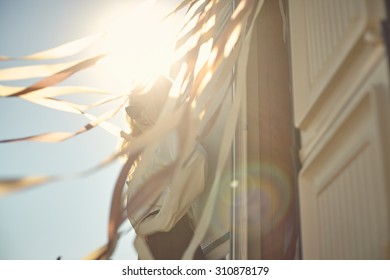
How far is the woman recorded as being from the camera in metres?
1.89

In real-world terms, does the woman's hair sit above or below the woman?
above

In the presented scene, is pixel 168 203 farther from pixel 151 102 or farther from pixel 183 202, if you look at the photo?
pixel 151 102

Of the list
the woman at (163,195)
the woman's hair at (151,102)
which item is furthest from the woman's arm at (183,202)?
the woman's hair at (151,102)

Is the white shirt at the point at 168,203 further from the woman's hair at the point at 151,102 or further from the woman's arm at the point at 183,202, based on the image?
the woman's hair at the point at 151,102

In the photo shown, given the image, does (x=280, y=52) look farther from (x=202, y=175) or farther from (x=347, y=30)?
(x=347, y=30)

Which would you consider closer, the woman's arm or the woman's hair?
the woman's arm

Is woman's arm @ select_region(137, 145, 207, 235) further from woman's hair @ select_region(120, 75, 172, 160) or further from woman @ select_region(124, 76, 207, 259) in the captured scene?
woman's hair @ select_region(120, 75, 172, 160)

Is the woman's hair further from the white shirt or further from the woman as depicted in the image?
the white shirt

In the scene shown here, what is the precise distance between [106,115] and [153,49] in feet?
1.07

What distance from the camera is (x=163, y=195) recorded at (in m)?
2.09

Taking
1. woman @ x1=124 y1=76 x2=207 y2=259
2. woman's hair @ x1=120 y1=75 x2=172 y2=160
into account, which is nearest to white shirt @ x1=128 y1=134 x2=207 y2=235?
woman @ x1=124 y1=76 x2=207 y2=259

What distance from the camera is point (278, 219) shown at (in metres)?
1.71

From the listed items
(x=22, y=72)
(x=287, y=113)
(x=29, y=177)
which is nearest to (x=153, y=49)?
(x=22, y=72)


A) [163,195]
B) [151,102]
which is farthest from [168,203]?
[151,102]
